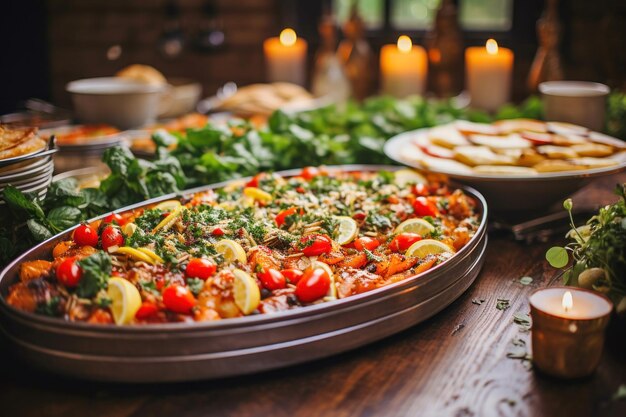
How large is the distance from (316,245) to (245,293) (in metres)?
0.42

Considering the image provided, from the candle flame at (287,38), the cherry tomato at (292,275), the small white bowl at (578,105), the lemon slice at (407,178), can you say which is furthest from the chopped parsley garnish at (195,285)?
the candle flame at (287,38)

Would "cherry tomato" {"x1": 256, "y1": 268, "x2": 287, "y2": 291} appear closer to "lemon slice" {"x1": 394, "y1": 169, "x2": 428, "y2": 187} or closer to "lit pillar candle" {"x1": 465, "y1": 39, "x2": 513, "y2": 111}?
"lemon slice" {"x1": 394, "y1": 169, "x2": 428, "y2": 187}

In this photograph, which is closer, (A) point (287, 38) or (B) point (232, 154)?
(B) point (232, 154)

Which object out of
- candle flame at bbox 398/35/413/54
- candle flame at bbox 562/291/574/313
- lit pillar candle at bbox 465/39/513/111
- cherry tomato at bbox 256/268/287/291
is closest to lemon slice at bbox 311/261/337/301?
cherry tomato at bbox 256/268/287/291

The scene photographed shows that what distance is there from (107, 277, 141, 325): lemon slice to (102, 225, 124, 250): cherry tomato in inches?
14.1

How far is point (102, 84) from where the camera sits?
3854 millimetres

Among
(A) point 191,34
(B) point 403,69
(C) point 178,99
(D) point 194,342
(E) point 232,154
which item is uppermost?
(A) point 191,34

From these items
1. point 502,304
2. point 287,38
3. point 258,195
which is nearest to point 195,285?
point 258,195

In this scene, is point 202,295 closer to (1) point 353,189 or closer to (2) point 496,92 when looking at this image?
(1) point 353,189

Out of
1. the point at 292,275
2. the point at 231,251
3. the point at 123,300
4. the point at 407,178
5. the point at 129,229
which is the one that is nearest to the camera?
the point at 123,300

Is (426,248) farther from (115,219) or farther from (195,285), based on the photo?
(115,219)

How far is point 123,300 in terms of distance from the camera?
1.71 meters

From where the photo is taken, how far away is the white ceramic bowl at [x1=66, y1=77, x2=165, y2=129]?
11.9ft

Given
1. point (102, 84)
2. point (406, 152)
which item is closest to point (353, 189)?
point (406, 152)
